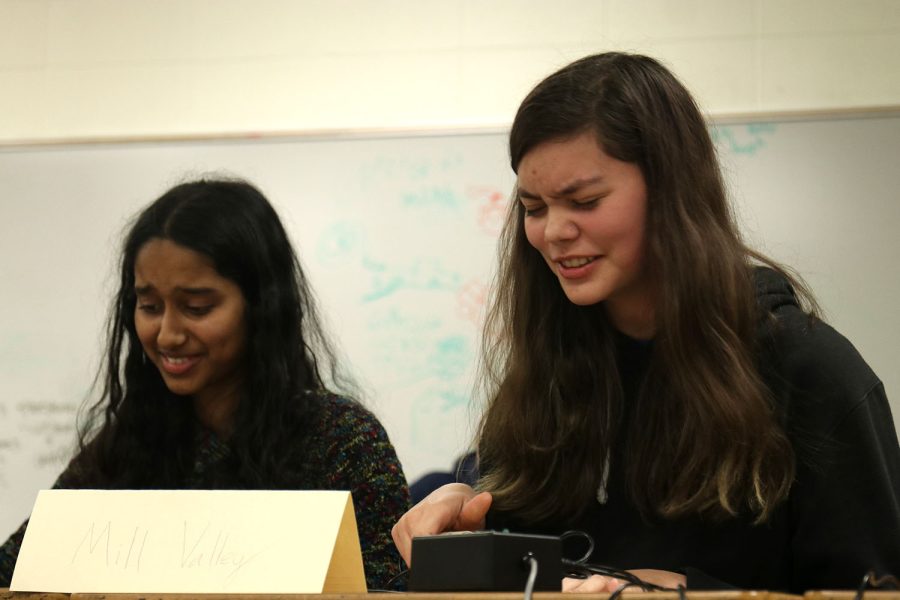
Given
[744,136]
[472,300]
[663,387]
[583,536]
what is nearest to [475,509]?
[583,536]

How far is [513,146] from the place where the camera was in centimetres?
122

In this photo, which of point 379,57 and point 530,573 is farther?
point 379,57

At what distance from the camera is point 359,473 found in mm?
1521

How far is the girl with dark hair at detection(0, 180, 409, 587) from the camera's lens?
154 centimetres

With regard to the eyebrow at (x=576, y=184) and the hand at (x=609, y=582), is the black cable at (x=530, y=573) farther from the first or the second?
the eyebrow at (x=576, y=184)

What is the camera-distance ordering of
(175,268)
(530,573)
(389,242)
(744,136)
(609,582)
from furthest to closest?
(389,242) → (744,136) → (175,268) → (609,582) → (530,573)

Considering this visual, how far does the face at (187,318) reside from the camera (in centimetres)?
161

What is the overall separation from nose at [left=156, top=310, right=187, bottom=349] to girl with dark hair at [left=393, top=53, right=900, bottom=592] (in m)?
0.56

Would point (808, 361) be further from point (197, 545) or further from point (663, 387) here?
point (197, 545)

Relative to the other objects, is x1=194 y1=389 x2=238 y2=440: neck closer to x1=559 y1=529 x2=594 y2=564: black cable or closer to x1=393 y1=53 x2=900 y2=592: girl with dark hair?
x1=393 y1=53 x2=900 y2=592: girl with dark hair

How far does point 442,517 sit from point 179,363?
0.71 metres

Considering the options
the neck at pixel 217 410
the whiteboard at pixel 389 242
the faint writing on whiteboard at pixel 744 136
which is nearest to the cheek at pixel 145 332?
the neck at pixel 217 410

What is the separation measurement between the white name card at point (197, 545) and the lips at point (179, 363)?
0.64 m

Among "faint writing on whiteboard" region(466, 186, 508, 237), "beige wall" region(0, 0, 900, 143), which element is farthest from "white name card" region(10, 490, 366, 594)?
"beige wall" region(0, 0, 900, 143)
